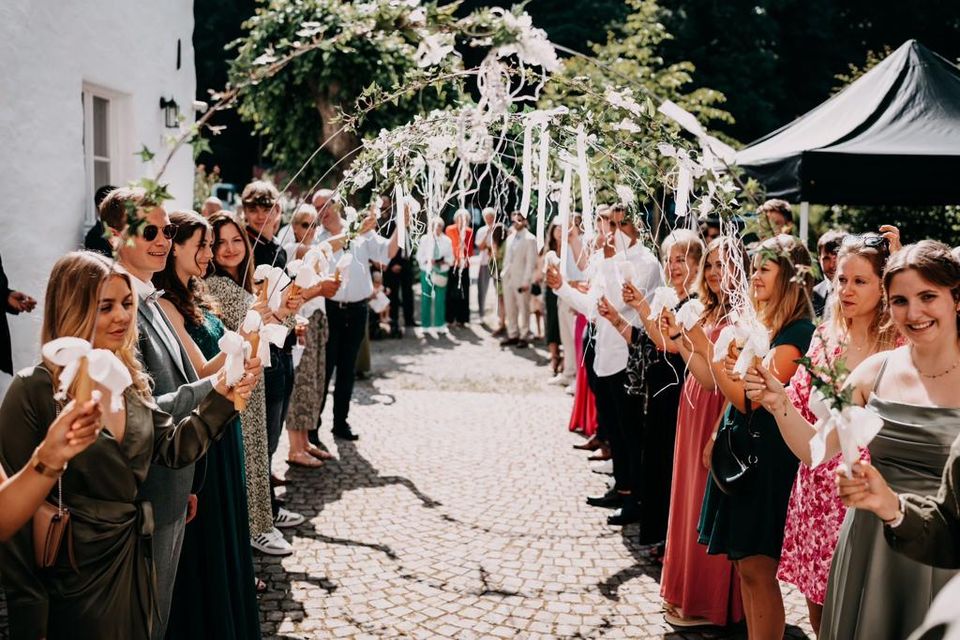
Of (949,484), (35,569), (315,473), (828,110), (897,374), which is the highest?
(828,110)

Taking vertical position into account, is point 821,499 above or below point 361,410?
above

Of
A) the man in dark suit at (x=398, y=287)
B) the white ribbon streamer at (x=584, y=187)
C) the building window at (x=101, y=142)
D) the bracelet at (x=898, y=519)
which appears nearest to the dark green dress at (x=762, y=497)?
the white ribbon streamer at (x=584, y=187)

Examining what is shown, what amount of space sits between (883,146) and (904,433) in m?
4.16

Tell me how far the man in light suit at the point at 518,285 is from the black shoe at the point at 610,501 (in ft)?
21.1

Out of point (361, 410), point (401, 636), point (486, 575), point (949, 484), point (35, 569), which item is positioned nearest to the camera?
point (949, 484)

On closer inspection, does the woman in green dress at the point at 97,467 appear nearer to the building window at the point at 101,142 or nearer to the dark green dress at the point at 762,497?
the dark green dress at the point at 762,497

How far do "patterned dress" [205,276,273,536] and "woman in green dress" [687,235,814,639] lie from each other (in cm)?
242

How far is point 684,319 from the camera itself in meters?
2.76

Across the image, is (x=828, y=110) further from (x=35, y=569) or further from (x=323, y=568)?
(x=35, y=569)

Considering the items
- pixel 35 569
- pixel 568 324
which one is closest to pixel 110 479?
pixel 35 569

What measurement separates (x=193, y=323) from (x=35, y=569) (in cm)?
139

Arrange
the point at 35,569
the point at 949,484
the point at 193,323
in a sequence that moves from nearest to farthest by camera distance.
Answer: the point at 949,484 < the point at 35,569 < the point at 193,323

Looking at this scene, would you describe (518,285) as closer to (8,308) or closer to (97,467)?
(8,308)

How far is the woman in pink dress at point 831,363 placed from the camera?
292 centimetres
